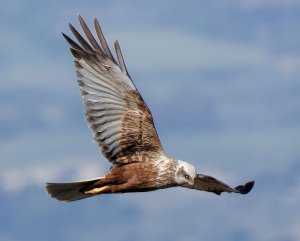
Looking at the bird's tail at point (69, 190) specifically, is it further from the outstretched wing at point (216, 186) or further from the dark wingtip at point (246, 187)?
the dark wingtip at point (246, 187)

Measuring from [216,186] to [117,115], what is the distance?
2647 mm

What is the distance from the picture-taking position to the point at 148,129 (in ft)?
57.4

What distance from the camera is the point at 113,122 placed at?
17516mm

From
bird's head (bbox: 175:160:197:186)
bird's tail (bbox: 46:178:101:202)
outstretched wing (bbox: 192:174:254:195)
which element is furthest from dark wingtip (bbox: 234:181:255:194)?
bird's tail (bbox: 46:178:101:202)

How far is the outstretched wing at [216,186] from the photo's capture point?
18297mm

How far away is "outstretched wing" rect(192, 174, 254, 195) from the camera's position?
18.3 meters

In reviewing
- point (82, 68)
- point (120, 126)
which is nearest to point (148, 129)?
point (120, 126)

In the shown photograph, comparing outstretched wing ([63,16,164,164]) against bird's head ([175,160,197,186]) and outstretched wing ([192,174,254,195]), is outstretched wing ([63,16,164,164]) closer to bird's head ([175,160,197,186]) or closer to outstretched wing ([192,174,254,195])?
bird's head ([175,160,197,186])

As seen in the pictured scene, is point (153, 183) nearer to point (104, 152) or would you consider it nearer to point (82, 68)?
point (104, 152)

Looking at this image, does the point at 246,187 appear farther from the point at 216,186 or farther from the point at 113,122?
the point at 113,122

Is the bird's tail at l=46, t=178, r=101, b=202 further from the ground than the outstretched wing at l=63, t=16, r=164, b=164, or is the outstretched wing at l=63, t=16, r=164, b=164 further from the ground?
the outstretched wing at l=63, t=16, r=164, b=164

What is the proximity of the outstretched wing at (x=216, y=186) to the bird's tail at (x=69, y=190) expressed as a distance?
235 centimetres

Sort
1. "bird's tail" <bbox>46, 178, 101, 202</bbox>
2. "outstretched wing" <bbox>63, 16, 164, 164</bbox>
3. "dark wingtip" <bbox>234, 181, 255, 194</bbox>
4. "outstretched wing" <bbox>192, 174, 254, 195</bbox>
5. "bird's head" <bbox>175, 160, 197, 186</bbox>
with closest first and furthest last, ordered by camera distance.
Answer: "bird's head" <bbox>175, 160, 197, 186</bbox> < "bird's tail" <bbox>46, 178, 101, 202</bbox> < "outstretched wing" <bbox>63, 16, 164, 164</bbox> < "outstretched wing" <bbox>192, 174, 254, 195</bbox> < "dark wingtip" <bbox>234, 181, 255, 194</bbox>

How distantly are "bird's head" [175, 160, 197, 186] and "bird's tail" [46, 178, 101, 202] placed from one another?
1.47m
